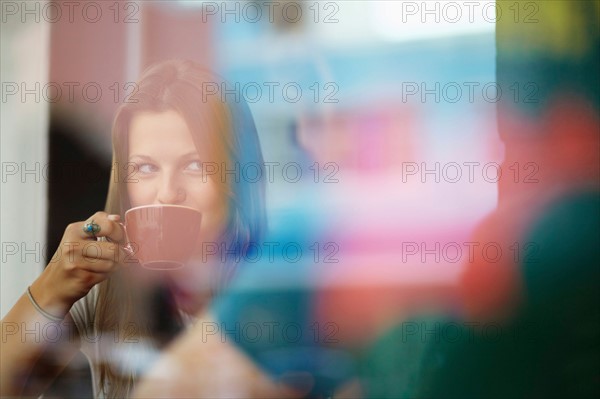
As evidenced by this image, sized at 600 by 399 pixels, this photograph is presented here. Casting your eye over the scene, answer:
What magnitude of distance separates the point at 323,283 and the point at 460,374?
11.6 inches

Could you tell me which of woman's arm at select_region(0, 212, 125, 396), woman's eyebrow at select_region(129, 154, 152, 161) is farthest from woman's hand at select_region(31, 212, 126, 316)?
woman's eyebrow at select_region(129, 154, 152, 161)

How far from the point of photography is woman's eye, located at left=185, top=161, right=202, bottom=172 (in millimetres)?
1551

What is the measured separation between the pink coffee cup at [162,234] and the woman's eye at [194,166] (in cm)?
8

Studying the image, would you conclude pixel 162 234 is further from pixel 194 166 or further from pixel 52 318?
pixel 52 318

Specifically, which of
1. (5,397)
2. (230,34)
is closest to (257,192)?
(230,34)

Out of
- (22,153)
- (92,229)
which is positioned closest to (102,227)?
(92,229)

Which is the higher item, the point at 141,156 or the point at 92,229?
the point at 141,156

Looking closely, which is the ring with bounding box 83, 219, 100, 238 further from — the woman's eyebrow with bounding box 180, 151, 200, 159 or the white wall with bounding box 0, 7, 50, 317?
the woman's eyebrow with bounding box 180, 151, 200, 159

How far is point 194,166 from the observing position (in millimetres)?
1552

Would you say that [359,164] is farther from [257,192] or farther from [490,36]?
[490,36]

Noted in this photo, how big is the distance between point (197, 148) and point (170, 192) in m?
0.10

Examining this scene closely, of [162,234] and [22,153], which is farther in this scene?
[22,153]

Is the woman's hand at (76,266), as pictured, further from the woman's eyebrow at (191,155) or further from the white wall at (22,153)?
the woman's eyebrow at (191,155)

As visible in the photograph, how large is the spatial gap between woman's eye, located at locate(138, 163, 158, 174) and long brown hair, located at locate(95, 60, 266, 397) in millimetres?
15
